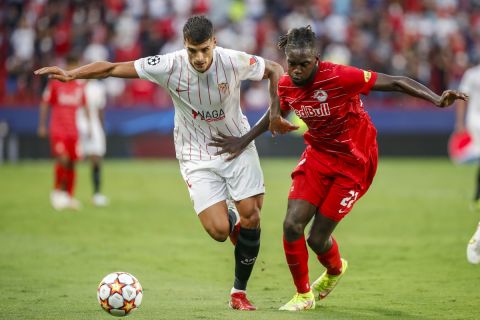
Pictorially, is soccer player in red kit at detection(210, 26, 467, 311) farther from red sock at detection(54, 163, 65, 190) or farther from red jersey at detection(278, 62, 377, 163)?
red sock at detection(54, 163, 65, 190)

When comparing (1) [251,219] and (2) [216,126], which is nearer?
(1) [251,219]

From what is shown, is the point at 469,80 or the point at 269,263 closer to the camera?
the point at 269,263

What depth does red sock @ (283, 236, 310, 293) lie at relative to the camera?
A: 7.79 metres

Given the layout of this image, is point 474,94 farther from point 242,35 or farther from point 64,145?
point 242,35

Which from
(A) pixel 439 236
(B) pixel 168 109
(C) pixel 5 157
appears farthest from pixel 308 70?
(C) pixel 5 157

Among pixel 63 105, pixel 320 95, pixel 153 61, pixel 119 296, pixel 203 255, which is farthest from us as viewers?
pixel 63 105

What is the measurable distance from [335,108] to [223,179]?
1.30m

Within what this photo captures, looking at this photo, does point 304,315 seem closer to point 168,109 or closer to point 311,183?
point 311,183

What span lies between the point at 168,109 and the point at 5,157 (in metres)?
4.92

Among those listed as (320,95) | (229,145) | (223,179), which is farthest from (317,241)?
(320,95)

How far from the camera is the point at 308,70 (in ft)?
24.5

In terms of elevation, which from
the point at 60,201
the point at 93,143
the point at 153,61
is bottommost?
the point at 60,201

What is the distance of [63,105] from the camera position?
16.3 meters

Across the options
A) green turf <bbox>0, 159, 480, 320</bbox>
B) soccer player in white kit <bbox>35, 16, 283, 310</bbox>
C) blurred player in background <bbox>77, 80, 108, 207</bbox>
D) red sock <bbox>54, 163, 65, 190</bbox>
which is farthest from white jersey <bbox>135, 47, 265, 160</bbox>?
blurred player in background <bbox>77, 80, 108, 207</bbox>
